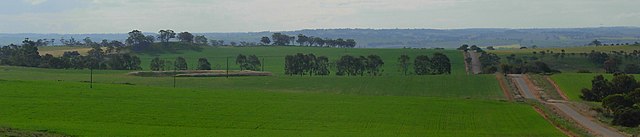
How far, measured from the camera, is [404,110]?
223 ft

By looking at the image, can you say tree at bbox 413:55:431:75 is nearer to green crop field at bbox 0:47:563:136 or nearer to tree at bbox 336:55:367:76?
tree at bbox 336:55:367:76

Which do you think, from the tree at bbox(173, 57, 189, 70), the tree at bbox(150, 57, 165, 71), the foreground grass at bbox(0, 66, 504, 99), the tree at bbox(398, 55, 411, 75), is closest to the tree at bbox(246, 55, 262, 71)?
the tree at bbox(173, 57, 189, 70)

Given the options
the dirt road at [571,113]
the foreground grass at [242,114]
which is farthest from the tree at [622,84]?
the foreground grass at [242,114]

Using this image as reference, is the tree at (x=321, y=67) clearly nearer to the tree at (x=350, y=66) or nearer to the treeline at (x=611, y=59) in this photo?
the tree at (x=350, y=66)

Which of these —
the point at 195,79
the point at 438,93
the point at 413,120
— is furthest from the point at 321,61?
the point at 413,120

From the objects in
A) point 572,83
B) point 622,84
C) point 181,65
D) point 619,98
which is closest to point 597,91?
point 622,84

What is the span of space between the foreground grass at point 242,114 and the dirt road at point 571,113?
3.92 metres

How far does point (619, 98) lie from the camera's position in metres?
71.0

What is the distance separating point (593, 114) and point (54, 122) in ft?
174

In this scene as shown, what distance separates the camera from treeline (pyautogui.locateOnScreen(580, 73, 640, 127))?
62156mm

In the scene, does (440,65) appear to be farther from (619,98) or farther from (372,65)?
(619,98)

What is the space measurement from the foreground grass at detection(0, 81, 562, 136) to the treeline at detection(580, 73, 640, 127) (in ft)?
22.7

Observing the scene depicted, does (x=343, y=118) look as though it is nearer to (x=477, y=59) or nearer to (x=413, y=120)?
(x=413, y=120)

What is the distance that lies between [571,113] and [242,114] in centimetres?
3689
